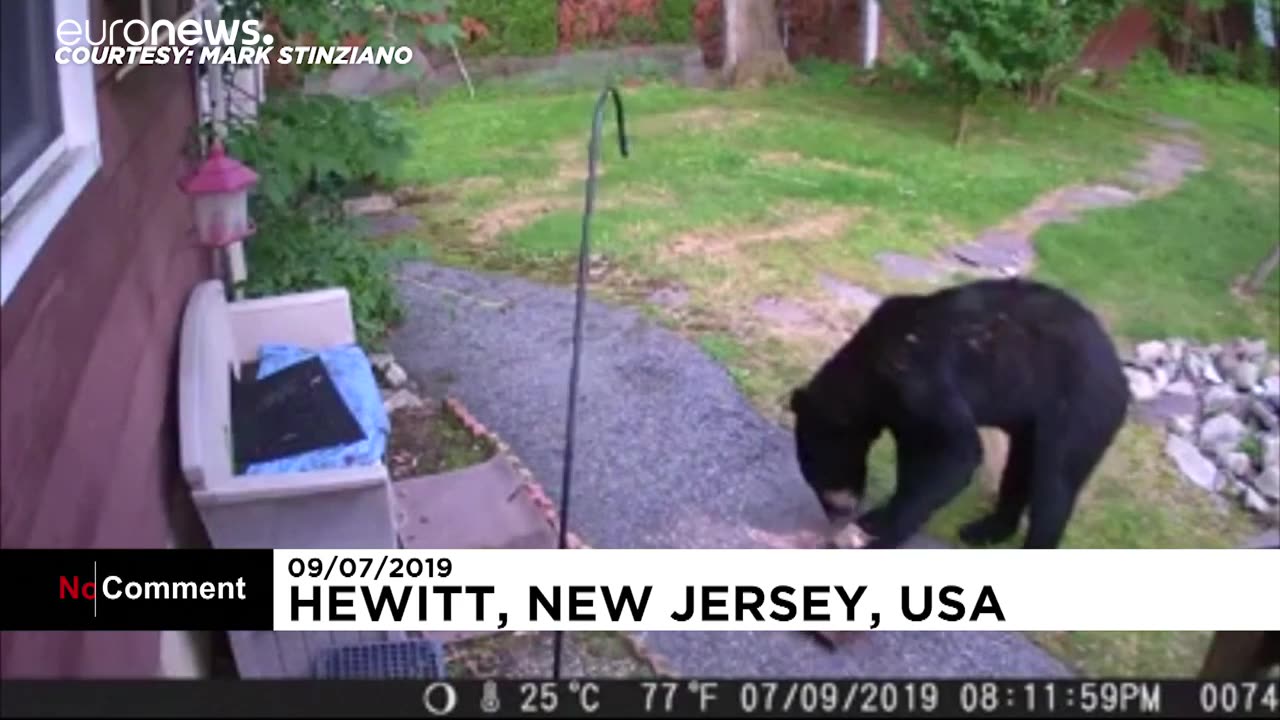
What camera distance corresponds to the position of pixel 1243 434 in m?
5.20

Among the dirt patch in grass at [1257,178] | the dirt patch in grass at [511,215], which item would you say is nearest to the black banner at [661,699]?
the dirt patch in grass at [511,215]

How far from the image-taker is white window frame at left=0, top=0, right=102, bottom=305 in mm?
1858

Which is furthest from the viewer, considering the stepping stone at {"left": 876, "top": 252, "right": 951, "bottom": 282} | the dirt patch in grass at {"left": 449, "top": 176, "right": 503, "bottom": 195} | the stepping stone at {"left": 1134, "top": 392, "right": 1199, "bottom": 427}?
the dirt patch in grass at {"left": 449, "top": 176, "right": 503, "bottom": 195}

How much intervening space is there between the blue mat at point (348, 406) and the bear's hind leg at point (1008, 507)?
173cm

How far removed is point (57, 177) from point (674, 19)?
34.9 feet

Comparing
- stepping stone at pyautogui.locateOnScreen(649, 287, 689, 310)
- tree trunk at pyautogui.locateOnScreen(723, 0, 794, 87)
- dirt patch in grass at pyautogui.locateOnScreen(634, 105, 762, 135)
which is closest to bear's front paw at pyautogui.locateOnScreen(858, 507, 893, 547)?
stepping stone at pyautogui.locateOnScreen(649, 287, 689, 310)

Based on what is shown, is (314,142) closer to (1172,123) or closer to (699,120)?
(699,120)

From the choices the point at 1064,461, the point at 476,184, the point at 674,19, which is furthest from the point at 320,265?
the point at 674,19

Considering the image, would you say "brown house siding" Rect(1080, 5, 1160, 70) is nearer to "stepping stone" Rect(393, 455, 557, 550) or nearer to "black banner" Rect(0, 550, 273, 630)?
"stepping stone" Rect(393, 455, 557, 550)

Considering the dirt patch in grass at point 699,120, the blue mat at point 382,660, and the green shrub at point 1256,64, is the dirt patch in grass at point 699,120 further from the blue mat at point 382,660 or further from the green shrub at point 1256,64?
the blue mat at point 382,660

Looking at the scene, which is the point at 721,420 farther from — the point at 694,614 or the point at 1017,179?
the point at 1017,179
